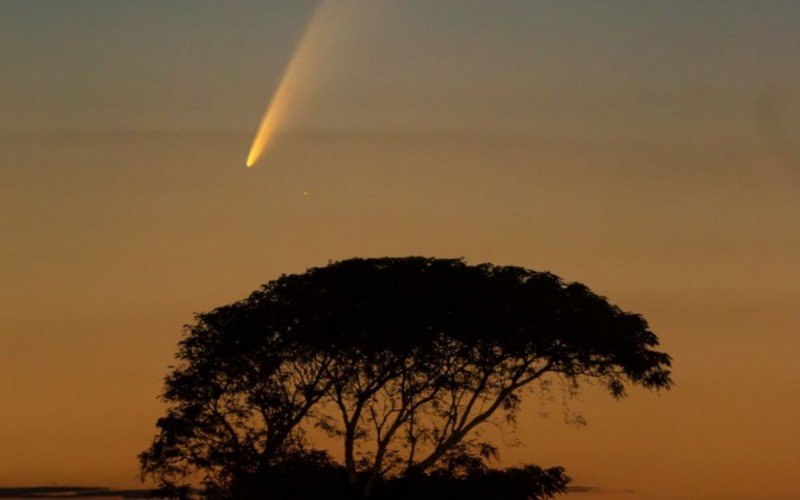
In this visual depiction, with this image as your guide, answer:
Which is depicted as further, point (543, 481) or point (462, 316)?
point (543, 481)

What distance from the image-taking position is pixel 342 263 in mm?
79625

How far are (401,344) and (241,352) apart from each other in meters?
8.01

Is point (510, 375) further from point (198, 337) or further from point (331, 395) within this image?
point (198, 337)

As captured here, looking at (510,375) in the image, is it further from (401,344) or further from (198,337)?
(198,337)

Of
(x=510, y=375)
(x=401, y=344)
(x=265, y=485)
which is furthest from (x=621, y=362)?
(x=265, y=485)

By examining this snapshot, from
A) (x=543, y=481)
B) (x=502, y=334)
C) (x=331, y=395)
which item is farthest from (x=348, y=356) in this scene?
(x=543, y=481)

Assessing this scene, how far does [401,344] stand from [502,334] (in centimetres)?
454

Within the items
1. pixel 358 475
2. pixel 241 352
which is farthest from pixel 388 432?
pixel 241 352

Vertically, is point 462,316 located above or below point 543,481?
above

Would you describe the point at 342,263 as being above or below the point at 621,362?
above

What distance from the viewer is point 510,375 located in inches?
3105

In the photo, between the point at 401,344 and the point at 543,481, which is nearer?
the point at 401,344

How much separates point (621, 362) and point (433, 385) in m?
8.65

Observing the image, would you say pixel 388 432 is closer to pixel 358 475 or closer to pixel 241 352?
pixel 358 475
